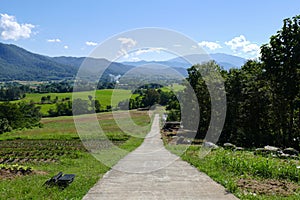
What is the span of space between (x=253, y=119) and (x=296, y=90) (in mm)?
5911

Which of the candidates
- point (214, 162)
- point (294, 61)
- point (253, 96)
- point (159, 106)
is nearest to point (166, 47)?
point (214, 162)

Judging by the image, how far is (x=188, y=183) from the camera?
9922 mm

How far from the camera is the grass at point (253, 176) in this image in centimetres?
866

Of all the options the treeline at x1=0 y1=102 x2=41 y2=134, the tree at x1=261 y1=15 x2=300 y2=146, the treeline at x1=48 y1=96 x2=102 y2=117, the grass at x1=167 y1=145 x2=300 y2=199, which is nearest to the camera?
the grass at x1=167 y1=145 x2=300 y2=199

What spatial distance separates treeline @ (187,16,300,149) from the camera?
2244 centimetres

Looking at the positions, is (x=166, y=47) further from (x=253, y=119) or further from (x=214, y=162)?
(x=253, y=119)

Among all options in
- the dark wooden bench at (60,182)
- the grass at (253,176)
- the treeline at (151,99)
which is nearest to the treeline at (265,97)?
the grass at (253,176)

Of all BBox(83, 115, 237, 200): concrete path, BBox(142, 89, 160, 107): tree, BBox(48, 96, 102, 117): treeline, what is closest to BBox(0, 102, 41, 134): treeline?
BBox(48, 96, 102, 117): treeline

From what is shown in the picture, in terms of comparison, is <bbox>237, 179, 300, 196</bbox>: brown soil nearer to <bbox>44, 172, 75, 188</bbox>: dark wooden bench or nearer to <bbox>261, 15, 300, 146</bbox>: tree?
<bbox>44, 172, 75, 188</bbox>: dark wooden bench

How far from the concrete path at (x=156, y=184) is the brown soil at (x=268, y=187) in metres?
0.83

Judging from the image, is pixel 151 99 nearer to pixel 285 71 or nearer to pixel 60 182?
pixel 285 71

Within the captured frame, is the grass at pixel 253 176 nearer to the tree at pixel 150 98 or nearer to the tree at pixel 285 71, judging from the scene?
the tree at pixel 285 71

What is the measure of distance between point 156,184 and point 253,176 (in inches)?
140

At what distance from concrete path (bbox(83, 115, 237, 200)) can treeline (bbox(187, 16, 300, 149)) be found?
1335 centimetres
